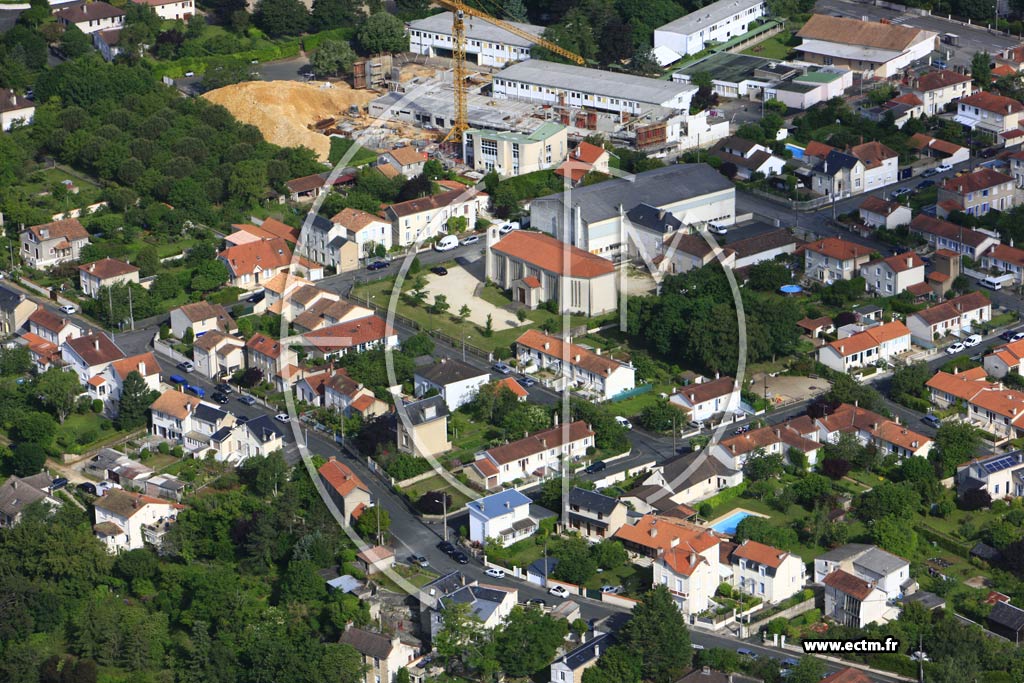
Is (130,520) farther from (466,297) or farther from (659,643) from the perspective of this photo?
(466,297)

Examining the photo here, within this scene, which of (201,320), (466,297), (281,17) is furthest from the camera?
(281,17)

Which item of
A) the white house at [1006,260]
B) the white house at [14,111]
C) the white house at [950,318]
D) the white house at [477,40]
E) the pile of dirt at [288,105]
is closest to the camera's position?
the white house at [950,318]

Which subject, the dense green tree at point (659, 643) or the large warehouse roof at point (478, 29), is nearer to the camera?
the dense green tree at point (659, 643)

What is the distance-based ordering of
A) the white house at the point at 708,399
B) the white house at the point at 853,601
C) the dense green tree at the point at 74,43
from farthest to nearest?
the dense green tree at the point at 74,43
the white house at the point at 708,399
the white house at the point at 853,601

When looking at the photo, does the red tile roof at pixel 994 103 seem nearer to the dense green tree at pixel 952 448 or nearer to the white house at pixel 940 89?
the white house at pixel 940 89

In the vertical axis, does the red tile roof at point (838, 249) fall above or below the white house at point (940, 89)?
below

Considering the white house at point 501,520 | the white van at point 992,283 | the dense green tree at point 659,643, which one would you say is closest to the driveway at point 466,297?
the white house at point 501,520

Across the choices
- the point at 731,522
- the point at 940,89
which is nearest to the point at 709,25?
the point at 940,89

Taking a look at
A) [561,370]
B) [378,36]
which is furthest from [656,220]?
[378,36]
